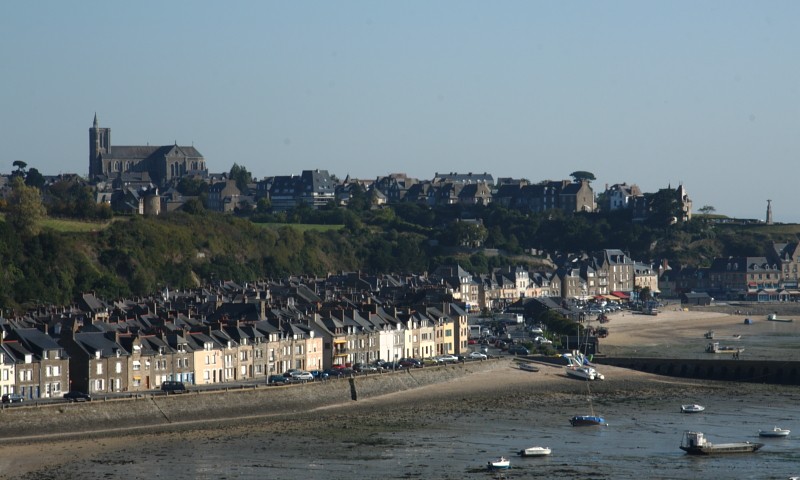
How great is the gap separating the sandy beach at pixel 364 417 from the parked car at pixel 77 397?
2.19 m

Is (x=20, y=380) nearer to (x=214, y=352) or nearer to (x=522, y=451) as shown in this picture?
(x=214, y=352)

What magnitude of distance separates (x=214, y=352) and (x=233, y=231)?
5931cm

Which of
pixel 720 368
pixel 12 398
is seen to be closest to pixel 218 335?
pixel 12 398

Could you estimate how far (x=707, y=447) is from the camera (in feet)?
A: 147

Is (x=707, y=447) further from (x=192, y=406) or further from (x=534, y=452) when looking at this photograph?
(x=192, y=406)

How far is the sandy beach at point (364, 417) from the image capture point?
140 feet

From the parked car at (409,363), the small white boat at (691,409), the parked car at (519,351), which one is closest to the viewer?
the small white boat at (691,409)

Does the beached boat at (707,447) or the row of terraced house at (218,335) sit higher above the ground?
the row of terraced house at (218,335)

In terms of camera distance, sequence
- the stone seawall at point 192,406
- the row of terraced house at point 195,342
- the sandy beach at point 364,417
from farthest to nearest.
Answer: the row of terraced house at point 195,342, the stone seawall at point 192,406, the sandy beach at point 364,417

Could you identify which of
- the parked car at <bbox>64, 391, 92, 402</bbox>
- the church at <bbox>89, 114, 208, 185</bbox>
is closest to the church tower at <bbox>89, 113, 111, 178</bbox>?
the church at <bbox>89, 114, 208, 185</bbox>

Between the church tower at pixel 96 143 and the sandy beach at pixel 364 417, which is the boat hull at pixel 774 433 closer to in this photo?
the sandy beach at pixel 364 417

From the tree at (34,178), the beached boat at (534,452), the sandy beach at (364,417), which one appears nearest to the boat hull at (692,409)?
the sandy beach at (364,417)

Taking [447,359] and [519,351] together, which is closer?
[447,359]

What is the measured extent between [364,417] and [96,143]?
13558 cm
